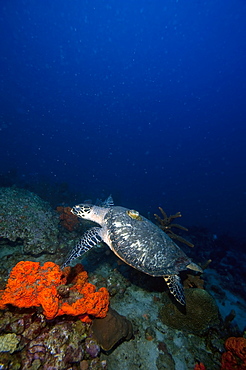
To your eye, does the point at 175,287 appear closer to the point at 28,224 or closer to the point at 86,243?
the point at 86,243

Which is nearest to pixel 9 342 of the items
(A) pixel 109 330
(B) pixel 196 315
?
(A) pixel 109 330

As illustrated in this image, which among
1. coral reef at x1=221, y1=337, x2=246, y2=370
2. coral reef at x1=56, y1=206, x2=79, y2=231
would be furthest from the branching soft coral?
coral reef at x1=56, y1=206, x2=79, y2=231

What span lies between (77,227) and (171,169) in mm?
121138

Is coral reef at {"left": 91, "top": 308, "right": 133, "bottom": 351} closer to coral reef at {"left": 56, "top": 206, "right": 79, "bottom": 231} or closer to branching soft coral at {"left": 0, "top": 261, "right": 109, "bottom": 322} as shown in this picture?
branching soft coral at {"left": 0, "top": 261, "right": 109, "bottom": 322}

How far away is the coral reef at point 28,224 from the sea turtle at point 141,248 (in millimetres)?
1954

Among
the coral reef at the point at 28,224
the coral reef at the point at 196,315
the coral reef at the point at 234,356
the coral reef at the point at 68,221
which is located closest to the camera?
the coral reef at the point at 234,356

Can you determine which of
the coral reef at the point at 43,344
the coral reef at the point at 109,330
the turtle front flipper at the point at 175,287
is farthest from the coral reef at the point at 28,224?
the turtle front flipper at the point at 175,287

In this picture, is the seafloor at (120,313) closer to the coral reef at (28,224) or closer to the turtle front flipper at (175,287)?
the coral reef at (28,224)

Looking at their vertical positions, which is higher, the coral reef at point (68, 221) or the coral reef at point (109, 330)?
the coral reef at point (68, 221)

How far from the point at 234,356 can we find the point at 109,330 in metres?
2.48

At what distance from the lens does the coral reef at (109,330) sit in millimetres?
2744

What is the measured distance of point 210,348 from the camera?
336 cm

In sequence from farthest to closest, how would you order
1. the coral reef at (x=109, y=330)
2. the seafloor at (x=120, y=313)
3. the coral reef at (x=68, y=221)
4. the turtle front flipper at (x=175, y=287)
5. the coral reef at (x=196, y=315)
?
the coral reef at (x=68, y=221) < the coral reef at (x=196, y=315) < the turtle front flipper at (x=175, y=287) < the coral reef at (x=109, y=330) < the seafloor at (x=120, y=313)

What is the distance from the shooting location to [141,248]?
3.63 m
